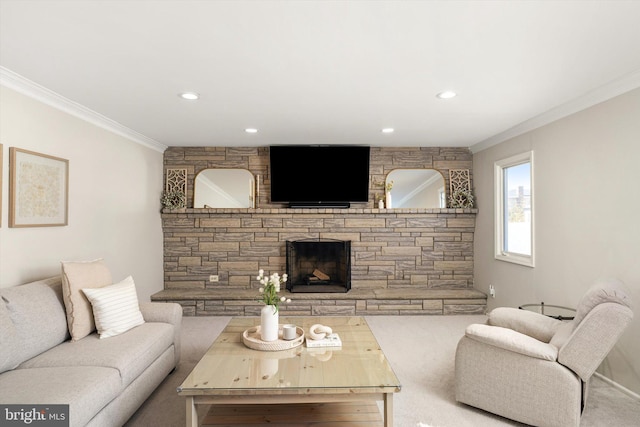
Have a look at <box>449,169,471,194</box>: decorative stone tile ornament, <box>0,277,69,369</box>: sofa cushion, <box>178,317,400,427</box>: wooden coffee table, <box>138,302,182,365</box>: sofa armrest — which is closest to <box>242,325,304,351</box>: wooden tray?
<box>178,317,400,427</box>: wooden coffee table

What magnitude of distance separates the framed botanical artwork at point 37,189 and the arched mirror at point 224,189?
2187mm

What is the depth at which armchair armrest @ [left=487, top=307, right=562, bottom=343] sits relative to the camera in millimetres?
2715

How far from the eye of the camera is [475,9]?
5.84 ft

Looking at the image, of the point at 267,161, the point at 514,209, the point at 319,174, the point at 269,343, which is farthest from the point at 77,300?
the point at 514,209

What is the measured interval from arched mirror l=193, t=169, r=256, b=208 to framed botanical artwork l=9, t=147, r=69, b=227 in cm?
219

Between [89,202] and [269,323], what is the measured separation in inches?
94.2

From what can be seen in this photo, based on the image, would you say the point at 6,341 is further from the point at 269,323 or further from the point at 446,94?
the point at 446,94

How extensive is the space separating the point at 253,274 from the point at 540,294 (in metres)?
3.64

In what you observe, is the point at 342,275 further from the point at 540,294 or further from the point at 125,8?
the point at 125,8

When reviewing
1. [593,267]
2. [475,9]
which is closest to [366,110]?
[475,9]

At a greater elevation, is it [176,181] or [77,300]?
[176,181]

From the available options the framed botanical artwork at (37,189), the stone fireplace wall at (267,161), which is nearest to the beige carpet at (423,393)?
the framed botanical artwork at (37,189)

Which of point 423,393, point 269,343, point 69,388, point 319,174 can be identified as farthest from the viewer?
point 319,174

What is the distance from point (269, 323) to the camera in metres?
2.50
